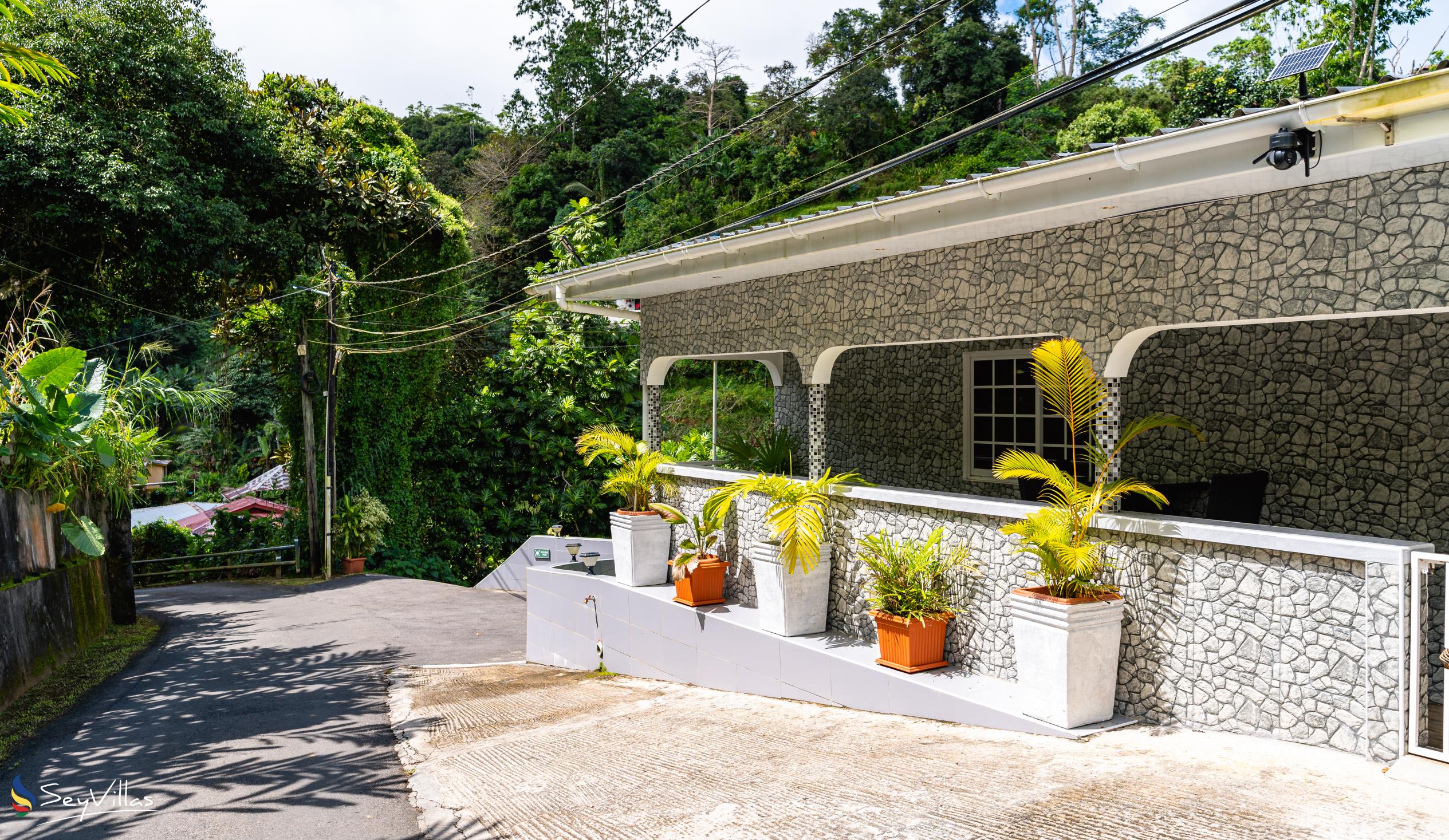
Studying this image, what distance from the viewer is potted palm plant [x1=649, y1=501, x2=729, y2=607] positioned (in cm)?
881

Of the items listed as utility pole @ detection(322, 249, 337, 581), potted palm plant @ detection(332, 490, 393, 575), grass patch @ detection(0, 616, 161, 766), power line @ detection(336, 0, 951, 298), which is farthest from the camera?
potted palm plant @ detection(332, 490, 393, 575)

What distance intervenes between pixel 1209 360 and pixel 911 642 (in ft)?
12.1

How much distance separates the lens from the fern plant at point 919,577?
6391 millimetres

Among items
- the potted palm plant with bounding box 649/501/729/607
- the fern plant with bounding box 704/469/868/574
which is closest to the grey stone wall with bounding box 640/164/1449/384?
the fern plant with bounding box 704/469/868/574

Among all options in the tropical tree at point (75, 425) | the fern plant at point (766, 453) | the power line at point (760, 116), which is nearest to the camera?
the power line at point (760, 116)

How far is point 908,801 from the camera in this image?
404 centimetres

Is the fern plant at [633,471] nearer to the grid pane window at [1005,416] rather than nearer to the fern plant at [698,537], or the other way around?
the fern plant at [698,537]

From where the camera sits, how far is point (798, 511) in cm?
728

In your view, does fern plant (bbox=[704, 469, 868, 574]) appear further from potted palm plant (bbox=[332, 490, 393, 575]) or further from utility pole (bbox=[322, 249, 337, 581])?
potted palm plant (bbox=[332, 490, 393, 575])

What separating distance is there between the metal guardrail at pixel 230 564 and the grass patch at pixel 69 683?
22.7ft

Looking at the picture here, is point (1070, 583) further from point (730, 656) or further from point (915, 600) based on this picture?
point (730, 656)

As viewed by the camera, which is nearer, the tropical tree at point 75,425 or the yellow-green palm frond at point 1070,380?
the yellow-green palm frond at point 1070,380

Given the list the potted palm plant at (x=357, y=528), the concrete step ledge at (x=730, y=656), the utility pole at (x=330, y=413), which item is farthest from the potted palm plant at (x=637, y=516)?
the potted palm plant at (x=357, y=528)

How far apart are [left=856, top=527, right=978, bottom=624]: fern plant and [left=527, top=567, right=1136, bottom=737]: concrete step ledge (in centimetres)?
44
